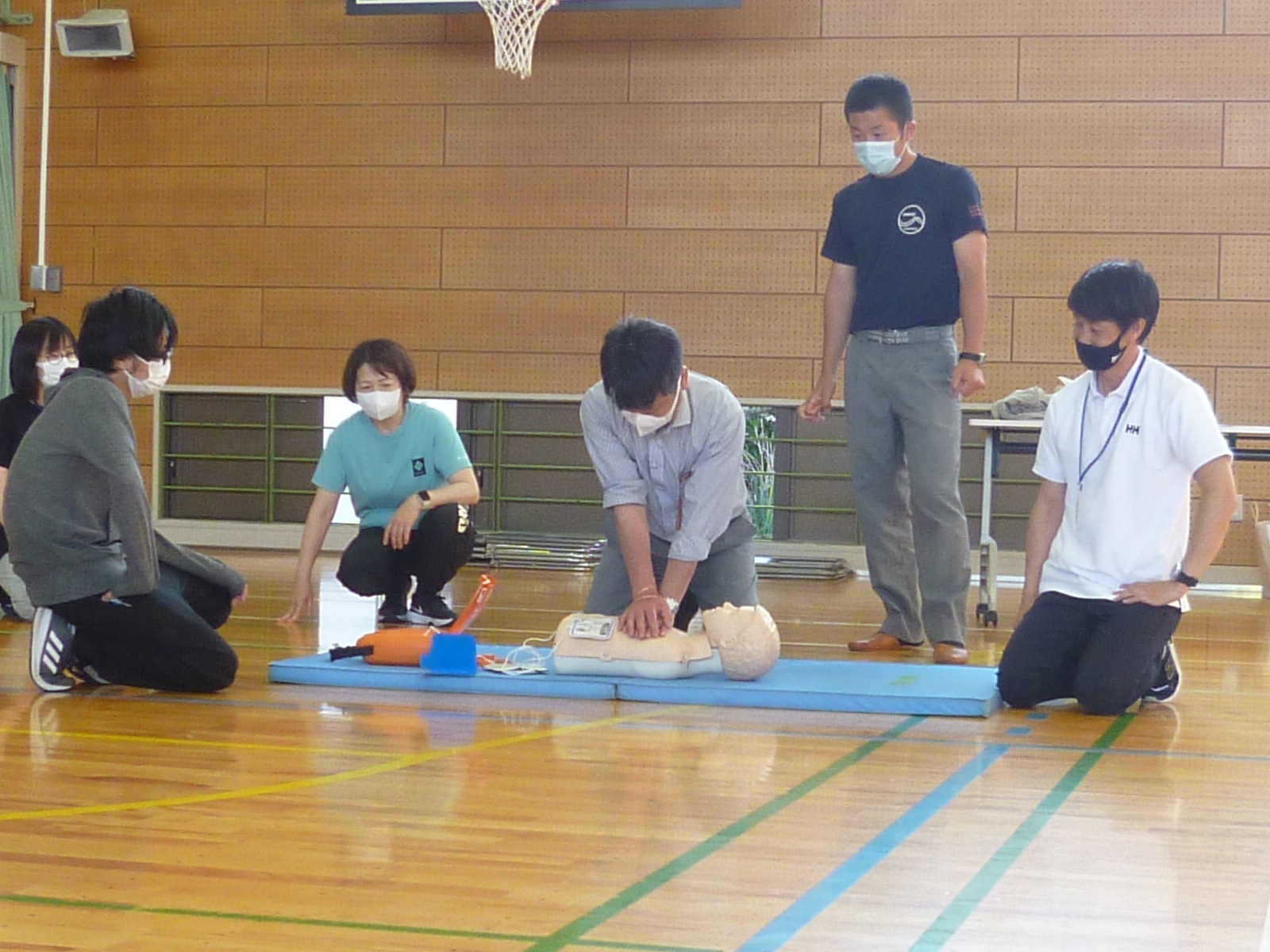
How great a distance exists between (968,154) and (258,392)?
3.47 meters

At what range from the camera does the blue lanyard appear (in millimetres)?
3225

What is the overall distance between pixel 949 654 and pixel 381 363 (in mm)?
1674

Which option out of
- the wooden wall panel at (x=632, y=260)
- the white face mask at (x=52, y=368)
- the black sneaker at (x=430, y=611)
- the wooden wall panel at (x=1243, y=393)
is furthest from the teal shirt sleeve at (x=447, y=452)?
the wooden wall panel at (x=1243, y=393)

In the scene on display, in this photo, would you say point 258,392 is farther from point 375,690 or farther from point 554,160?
point 375,690

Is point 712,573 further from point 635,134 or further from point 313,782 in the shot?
point 635,134

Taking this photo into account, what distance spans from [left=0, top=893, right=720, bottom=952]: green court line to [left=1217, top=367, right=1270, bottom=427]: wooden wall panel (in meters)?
5.75

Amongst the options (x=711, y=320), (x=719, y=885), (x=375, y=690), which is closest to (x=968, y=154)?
(x=711, y=320)

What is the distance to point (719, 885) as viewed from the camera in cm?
188

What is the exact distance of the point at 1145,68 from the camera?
6.82 metres

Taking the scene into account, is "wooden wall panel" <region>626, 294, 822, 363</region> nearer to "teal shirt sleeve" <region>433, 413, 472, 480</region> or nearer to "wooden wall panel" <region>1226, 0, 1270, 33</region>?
"wooden wall panel" <region>1226, 0, 1270, 33</region>

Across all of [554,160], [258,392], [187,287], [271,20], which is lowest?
[258,392]

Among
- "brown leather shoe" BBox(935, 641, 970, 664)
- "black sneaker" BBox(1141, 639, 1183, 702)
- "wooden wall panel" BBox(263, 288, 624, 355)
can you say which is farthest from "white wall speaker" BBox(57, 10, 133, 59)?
"black sneaker" BBox(1141, 639, 1183, 702)

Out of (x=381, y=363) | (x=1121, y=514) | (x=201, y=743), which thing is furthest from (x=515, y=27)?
(x=201, y=743)

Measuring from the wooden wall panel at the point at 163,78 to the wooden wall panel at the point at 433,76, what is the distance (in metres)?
0.12
